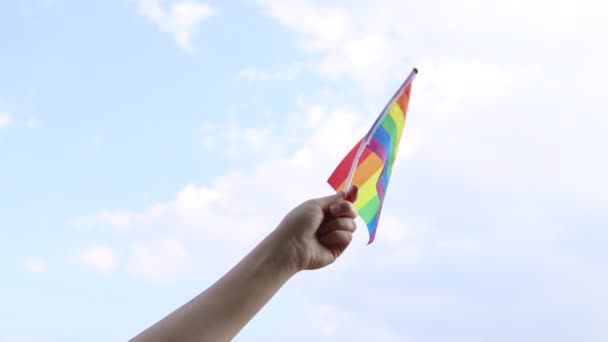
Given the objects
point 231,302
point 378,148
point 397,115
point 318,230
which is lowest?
point 231,302

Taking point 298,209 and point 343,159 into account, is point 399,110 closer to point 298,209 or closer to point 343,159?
point 343,159

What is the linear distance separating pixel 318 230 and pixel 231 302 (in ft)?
2.05

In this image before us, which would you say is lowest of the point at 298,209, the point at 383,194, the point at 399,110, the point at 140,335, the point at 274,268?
the point at 140,335

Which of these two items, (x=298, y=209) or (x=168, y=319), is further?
(x=298, y=209)

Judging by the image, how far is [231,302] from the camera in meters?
2.78

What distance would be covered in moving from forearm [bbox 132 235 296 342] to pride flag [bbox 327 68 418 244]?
0.76 meters

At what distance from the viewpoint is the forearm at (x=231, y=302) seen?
266 cm

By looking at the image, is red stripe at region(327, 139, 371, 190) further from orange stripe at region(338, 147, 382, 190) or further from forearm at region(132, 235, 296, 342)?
forearm at region(132, 235, 296, 342)

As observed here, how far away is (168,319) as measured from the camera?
8.88 ft

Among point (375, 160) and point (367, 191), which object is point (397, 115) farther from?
point (367, 191)

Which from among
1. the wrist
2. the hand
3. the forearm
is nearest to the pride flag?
the hand

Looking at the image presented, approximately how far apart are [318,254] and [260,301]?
428 millimetres

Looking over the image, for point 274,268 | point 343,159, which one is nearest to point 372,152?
point 343,159

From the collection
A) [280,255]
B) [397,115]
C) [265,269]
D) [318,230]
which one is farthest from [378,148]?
[265,269]
